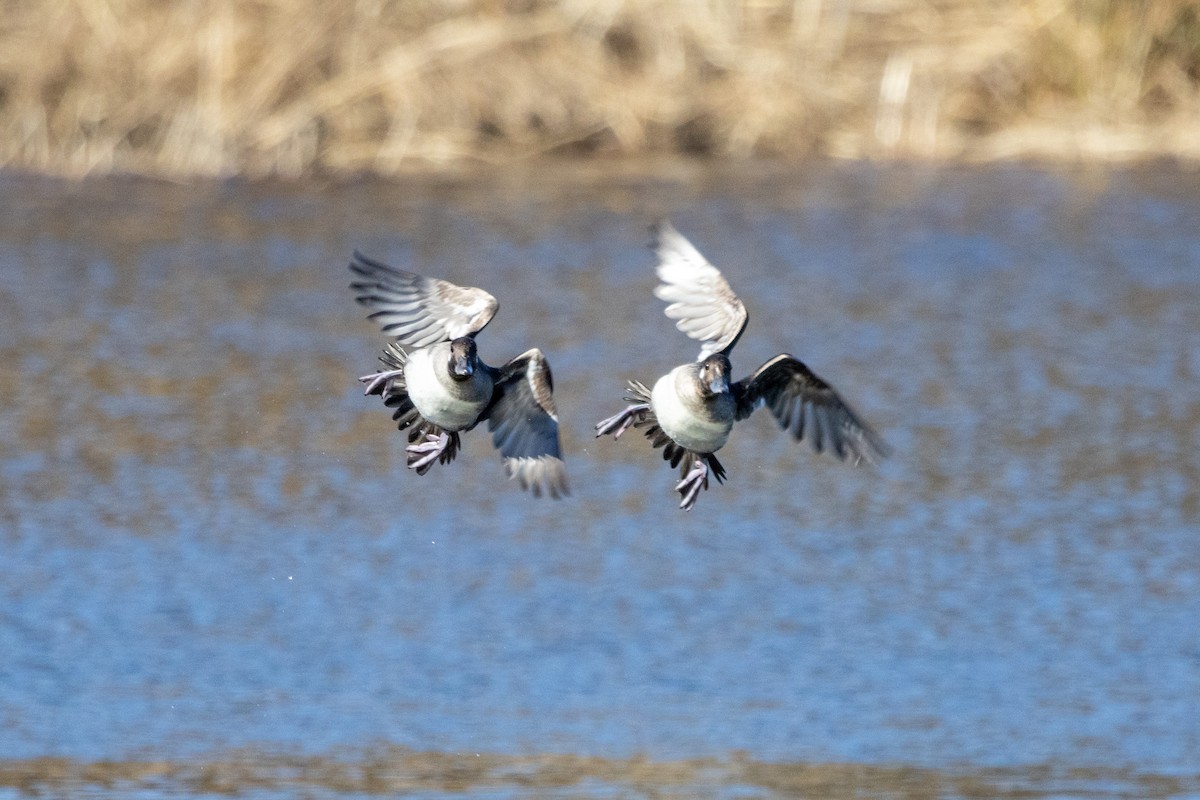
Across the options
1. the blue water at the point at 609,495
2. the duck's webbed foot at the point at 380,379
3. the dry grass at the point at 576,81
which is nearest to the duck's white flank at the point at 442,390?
the duck's webbed foot at the point at 380,379

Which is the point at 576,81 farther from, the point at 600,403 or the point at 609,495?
the point at 609,495

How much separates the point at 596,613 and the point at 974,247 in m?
9.31

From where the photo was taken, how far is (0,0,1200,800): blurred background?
431 inches

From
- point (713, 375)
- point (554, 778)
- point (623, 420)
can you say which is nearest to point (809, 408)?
point (623, 420)

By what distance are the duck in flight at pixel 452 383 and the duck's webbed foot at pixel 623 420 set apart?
172 mm

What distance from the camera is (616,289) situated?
1903 cm

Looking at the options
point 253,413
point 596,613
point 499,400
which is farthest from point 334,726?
point 253,413

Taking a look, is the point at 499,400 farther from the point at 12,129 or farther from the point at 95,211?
the point at 12,129

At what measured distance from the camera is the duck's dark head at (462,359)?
23.6ft

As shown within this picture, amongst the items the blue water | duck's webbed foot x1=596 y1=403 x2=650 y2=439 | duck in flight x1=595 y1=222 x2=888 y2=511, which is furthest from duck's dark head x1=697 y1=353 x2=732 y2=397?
the blue water

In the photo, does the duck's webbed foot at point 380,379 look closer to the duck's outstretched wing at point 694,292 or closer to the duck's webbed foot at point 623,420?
the duck's webbed foot at point 623,420

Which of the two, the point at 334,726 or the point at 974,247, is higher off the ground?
the point at 974,247

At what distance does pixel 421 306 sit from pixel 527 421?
576 mm

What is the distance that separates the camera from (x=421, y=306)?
7.89m
